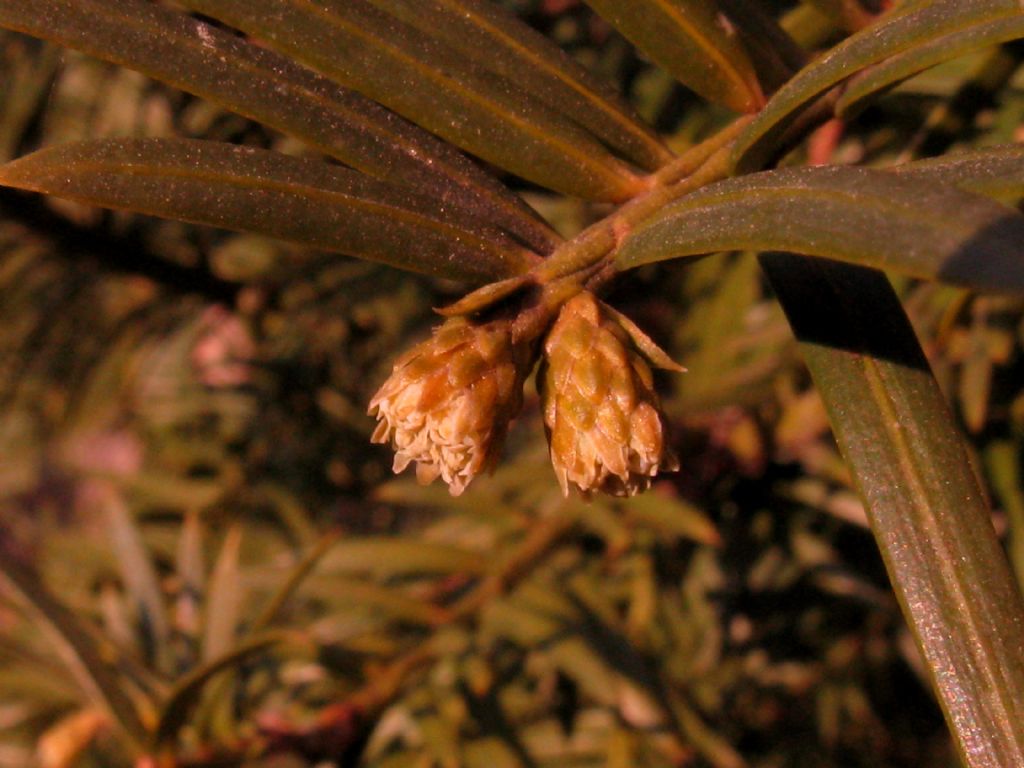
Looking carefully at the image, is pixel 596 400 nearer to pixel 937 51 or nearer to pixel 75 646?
pixel 937 51

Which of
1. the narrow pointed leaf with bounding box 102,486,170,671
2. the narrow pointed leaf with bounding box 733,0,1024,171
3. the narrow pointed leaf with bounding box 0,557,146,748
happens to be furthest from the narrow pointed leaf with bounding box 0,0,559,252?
the narrow pointed leaf with bounding box 102,486,170,671

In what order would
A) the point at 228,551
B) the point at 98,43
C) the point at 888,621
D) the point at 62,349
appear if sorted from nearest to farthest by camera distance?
the point at 98,43
the point at 228,551
the point at 888,621
the point at 62,349

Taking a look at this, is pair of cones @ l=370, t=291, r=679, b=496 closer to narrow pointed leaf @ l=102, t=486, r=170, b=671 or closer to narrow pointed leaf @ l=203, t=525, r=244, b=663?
narrow pointed leaf @ l=203, t=525, r=244, b=663

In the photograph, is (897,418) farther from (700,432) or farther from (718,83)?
(700,432)

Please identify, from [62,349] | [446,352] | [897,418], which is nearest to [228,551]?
[62,349]

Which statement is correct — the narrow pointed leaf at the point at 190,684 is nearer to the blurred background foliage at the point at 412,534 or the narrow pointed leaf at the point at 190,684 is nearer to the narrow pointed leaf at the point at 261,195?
the blurred background foliage at the point at 412,534

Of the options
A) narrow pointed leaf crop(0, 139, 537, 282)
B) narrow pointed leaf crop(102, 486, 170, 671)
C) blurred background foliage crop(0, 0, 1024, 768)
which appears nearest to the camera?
narrow pointed leaf crop(0, 139, 537, 282)
